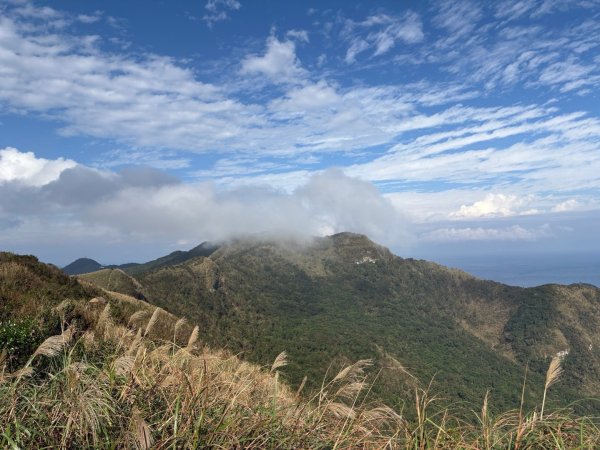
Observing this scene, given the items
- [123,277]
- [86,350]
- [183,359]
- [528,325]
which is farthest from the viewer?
[528,325]

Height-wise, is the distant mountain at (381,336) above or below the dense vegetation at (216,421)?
below

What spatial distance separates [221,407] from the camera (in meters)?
4.25

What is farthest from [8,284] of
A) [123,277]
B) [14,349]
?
[123,277]

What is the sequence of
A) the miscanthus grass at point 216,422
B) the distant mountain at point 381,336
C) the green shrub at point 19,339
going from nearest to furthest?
the miscanthus grass at point 216,422
the green shrub at point 19,339
the distant mountain at point 381,336

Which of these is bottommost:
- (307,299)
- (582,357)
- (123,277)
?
(582,357)

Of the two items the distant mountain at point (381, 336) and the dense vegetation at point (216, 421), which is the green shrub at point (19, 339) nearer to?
the dense vegetation at point (216, 421)

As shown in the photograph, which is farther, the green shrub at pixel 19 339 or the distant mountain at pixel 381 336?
the distant mountain at pixel 381 336

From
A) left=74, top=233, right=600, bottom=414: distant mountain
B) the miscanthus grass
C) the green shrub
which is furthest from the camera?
left=74, top=233, right=600, bottom=414: distant mountain

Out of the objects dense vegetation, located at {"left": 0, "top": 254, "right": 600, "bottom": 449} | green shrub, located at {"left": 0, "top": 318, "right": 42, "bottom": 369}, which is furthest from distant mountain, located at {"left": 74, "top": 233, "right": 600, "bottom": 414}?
dense vegetation, located at {"left": 0, "top": 254, "right": 600, "bottom": 449}

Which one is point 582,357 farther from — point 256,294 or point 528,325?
point 256,294

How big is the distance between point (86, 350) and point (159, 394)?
9.69ft

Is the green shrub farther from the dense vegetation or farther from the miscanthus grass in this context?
the miscanthus grass

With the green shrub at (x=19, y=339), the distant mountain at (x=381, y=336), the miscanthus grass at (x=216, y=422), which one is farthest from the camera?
the distant mountain at (x=381, y=336)

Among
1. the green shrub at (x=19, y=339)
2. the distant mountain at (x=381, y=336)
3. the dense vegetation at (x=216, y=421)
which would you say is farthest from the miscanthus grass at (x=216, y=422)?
the distant mountain at (x=381, y=336)
